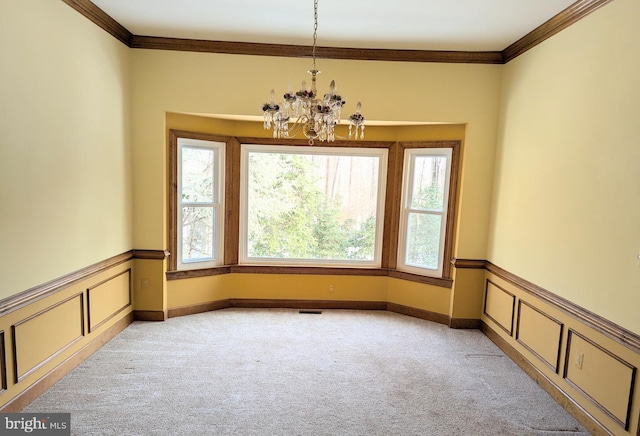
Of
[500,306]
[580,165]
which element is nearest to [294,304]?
[500,306]

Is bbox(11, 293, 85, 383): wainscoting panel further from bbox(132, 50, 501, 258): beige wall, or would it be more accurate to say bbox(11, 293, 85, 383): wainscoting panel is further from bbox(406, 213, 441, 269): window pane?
bbox(406, 213, 441, 269): window pane

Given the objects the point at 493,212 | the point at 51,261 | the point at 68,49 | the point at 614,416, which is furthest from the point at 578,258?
the point at 68,49

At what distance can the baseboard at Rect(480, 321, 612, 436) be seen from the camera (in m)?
2.53

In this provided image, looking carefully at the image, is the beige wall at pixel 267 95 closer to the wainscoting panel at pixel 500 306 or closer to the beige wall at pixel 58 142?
the beige wall at pixel 58 142

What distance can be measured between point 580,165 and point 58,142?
12.9 feet

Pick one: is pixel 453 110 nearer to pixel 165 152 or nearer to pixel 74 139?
Answer: pixel 165 152

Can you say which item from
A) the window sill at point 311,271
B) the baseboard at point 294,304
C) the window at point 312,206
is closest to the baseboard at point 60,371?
the window sill at point 311,271

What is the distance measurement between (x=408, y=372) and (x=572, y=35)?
10.0 feet

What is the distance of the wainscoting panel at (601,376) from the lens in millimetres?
2283

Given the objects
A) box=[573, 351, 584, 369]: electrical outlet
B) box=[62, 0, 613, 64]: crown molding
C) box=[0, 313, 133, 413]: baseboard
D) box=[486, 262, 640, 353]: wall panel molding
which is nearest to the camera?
box=[486, 262, 640, 353]: wall panel molding

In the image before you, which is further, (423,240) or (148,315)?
(423,240)

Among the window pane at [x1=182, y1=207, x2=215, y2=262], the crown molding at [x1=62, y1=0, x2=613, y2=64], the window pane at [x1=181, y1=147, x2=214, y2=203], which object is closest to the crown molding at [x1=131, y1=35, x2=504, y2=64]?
the crown molding at [x1=62, y1=0, x2=613, y2=64]

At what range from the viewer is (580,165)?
2.76 metres

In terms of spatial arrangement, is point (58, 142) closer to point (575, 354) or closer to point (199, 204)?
point (199, 204)
